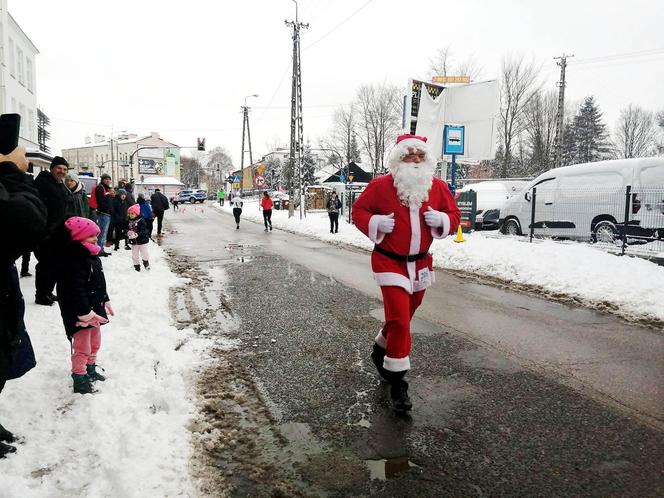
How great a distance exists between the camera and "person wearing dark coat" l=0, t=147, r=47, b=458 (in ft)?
7.22

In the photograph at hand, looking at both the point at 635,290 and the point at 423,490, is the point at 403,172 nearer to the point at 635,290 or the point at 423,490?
the point at 423,490

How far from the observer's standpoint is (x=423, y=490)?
2729 millimetres

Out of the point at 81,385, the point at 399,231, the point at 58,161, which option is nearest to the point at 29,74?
the point at 58,161

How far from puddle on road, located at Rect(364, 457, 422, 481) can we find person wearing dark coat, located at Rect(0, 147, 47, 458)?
80.7 inches

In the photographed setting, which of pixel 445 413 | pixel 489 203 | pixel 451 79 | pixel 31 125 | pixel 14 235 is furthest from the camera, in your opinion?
pixel 31 125

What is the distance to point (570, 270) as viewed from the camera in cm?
917

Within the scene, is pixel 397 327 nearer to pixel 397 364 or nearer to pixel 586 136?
pixel 397 364

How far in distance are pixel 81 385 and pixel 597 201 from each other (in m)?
12.1

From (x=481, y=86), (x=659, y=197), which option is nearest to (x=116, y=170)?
(x=481, y=86)

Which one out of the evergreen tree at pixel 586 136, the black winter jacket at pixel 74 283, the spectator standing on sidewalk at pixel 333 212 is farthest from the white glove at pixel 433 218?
the evergreen tree at pixel 586 136

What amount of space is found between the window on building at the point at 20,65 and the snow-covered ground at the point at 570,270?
28.5 m

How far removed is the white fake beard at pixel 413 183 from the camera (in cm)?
383

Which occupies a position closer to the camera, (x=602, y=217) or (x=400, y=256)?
(x=400, y=256)

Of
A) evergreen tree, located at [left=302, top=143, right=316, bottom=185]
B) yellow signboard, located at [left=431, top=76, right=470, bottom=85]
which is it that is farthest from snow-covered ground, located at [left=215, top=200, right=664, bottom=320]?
evergreen tree, located at [left=302, top=143, right=316, bottom=185]
